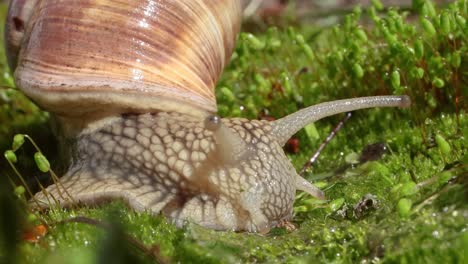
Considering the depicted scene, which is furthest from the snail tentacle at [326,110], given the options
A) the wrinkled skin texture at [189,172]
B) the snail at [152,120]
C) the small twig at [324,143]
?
the small twig at [324,143]

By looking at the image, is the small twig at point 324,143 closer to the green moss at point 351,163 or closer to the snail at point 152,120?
the green moss at point 351,163

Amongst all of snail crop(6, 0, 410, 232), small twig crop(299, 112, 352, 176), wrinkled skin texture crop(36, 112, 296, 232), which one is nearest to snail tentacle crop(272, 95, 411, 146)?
snail crop(6, 0, 410, 232)

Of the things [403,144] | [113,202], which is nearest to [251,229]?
[113,202]

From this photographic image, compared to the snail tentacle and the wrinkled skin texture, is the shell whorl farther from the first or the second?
the snail tentacle

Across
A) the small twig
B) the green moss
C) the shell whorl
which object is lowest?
the small twig

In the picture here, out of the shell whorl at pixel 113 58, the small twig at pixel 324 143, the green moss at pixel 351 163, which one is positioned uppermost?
the shell whorl at pixel 113 58

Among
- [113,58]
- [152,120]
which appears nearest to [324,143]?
[152,120]

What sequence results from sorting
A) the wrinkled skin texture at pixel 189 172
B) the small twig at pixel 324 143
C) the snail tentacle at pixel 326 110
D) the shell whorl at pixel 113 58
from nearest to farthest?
the wrinkled skin texture at pixel 189 172 → the shell whorl at pixel 113 58 → the snail tentacle at pixel 326 110 → the small twig at pixel 324 143
